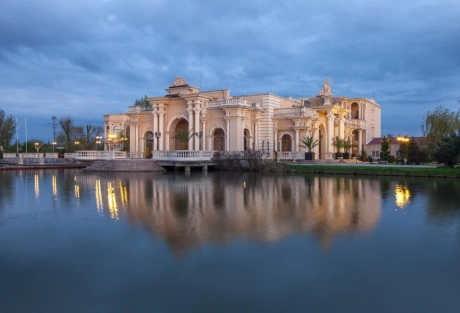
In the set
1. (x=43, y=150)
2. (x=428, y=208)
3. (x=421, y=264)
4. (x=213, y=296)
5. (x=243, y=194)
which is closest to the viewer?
(x=213, y=296)

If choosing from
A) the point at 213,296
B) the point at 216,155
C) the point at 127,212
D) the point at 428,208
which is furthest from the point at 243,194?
the point at 216,155

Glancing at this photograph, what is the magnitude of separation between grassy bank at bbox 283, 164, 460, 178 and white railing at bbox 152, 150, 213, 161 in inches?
248

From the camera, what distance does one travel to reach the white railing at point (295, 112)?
109ft

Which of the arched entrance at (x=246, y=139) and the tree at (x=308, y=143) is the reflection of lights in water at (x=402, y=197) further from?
the arched entrance at (x=246, y=139)

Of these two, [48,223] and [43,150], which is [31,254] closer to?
[48,223]

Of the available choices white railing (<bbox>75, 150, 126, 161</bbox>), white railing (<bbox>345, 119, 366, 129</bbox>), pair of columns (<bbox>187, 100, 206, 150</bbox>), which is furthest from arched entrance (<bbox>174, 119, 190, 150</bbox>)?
white railing (<bbox>345, 119, 366, 129</bbox>)

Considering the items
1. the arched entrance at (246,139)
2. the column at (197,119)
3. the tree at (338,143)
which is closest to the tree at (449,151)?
the tree at (338,143)

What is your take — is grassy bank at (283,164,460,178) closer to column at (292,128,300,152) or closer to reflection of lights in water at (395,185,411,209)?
column at (292,128,300,152)

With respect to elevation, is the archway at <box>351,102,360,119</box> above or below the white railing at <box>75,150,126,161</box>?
above

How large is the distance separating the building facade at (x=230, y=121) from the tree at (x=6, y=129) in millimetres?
23450

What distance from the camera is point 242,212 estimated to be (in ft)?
34.7

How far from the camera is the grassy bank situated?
75.9ft

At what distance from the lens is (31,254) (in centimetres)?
666

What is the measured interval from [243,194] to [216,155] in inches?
654
